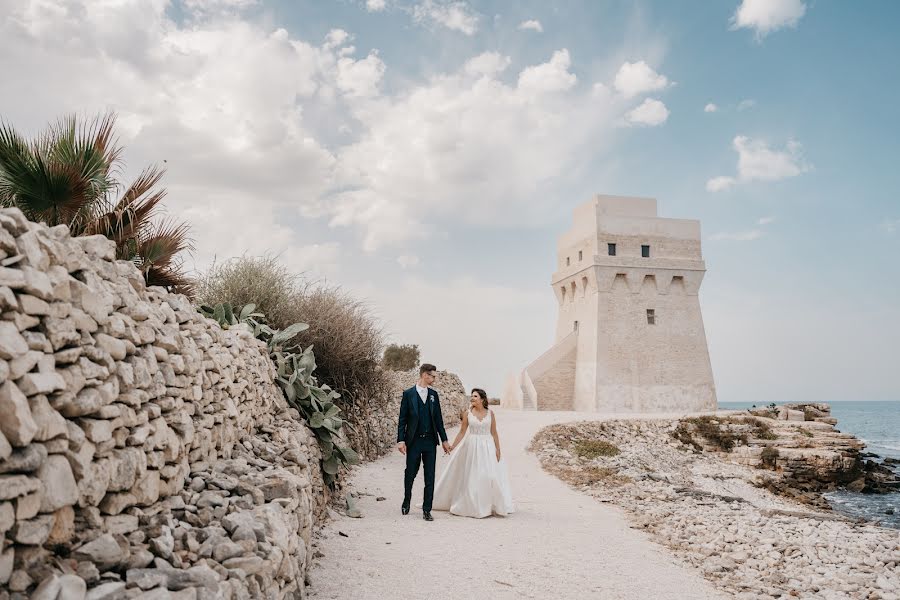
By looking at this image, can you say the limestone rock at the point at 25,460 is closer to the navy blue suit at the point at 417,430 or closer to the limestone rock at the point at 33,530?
the limestone rock at the point at 33,530

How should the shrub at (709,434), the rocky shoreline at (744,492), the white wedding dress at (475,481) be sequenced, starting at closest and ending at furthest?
1. the rocky shoreline at (744,492)
2. the white wedding dress at (475,481)
3. the shrub at (709,434)

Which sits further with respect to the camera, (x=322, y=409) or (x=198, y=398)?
(x=322, y=409)

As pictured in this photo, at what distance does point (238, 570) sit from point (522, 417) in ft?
71.1

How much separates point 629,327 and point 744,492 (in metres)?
16.1

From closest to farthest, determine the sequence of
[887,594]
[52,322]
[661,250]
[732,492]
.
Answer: [52,322] → [887,594] → [732,492] → [661,250]

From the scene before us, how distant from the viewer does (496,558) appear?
22.4 ft

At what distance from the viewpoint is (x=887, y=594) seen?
6.72 meters

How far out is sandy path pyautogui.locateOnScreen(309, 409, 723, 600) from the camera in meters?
5.83

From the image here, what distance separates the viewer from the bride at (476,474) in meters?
9.05

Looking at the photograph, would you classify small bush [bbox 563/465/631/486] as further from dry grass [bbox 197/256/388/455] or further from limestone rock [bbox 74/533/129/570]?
limestone rock [bbox 74/533/129/570]

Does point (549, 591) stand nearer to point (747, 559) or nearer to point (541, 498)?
point (747, 559)

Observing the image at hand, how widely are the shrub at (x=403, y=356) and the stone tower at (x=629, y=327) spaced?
5613 millimetres

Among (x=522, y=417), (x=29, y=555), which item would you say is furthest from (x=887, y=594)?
(x=522, y=417)

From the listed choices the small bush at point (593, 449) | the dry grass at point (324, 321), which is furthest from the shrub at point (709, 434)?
the dry grass at point (324, 321)
